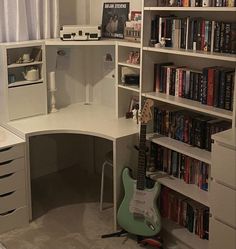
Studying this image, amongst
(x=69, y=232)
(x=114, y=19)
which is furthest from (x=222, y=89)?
(x=69, y=232)

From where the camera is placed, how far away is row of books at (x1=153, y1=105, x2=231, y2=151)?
2812 millimetres

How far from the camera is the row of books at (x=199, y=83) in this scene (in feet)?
8.66

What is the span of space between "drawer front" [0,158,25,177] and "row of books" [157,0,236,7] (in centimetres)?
148

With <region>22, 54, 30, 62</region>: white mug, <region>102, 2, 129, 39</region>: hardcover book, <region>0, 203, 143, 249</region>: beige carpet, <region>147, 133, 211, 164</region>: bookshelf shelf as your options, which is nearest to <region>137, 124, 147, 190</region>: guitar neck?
<region>147, 133, 211, 164</region>: bookshelf shelf

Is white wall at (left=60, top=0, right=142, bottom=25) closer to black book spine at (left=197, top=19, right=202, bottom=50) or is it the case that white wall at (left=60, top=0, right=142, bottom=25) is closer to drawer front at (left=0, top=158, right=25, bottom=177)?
black book spine at (left=197, top=19, right=202, bottom=50)

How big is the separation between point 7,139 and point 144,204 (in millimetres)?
1091

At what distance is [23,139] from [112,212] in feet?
2.99

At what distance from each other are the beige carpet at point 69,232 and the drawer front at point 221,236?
2.14 ft

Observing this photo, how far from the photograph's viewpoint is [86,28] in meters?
3.48

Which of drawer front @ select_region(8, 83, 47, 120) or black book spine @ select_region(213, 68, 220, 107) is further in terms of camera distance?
drawer front @ select_region(8, 83, 47, 120)

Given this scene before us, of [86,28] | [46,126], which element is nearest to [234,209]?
[46,126]

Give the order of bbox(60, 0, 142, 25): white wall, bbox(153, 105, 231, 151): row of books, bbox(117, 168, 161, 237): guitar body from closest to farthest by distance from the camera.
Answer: bbox(153, 105, 231, 151): row of books < bbox(117, 168, 161, 237): guitar body < bbox(60, 0, 142, 25): white wall

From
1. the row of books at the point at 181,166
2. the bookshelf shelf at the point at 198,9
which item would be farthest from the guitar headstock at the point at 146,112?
the bookshelf shelf at the point at 198,9

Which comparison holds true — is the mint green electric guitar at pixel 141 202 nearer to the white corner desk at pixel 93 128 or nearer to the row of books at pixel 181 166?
the white corner desk at pixel 93 128
